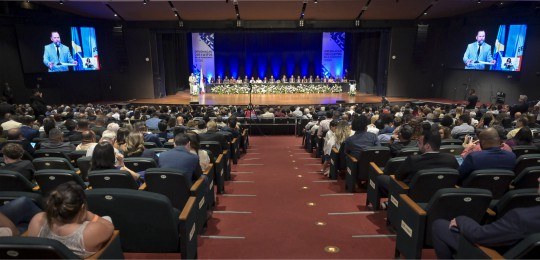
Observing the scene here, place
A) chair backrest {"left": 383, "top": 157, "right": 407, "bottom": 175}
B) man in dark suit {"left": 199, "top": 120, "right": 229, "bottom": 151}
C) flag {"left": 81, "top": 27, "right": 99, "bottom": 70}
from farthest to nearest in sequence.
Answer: flag {"left": 81, "top": 27, "right": 99, "bottom": 70} → man in dark suit {"left": 199, "top": 120, "right": 229, "bottom": 151} → chair backrest {"left": 383, "top": 157, "right": 407, "bottom": 175}

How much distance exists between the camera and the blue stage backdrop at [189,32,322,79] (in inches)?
840

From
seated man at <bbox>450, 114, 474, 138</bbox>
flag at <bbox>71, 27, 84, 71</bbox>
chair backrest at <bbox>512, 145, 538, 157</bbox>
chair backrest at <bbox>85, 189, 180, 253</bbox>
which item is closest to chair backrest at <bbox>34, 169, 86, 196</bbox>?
chair backrest at <bbox>85, 189, 180, 253</bbox>

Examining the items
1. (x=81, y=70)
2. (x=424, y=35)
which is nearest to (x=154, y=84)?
(x=81, y=70)

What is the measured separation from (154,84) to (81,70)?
131 inches

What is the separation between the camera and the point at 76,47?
14234 mm

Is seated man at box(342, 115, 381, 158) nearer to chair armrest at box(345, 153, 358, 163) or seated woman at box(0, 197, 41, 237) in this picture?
chair armrest at box(345, 153, 358, 163)

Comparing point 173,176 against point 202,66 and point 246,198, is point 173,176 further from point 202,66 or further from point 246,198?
point 202,66

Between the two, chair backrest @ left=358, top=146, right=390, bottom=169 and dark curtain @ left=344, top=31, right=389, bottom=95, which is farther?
dark curtain @ left=344, top=31, right=389, bottom=95

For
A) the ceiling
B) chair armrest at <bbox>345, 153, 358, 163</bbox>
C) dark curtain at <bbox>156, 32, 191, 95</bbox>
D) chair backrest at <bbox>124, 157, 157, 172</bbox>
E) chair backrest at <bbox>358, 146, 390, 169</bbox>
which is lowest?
chair armrest at <bbox>345, 153, 358, 163</bbox>

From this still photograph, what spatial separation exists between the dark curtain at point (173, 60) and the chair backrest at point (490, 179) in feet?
53.4

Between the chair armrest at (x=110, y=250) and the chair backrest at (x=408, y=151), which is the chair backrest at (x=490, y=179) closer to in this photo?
the chair backrest at (x=408, y=151)

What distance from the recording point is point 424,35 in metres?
15.6

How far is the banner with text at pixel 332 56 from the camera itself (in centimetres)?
2081

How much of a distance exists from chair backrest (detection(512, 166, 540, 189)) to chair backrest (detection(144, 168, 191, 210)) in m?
3.06
